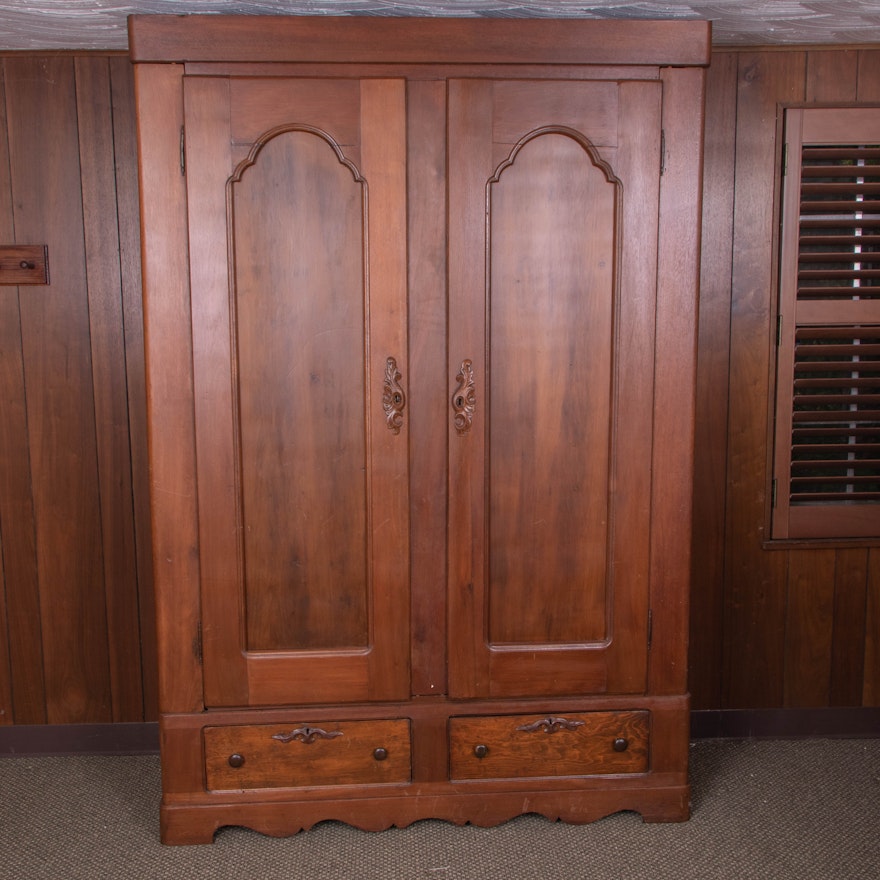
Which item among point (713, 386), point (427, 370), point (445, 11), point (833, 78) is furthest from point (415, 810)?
point (833, 78)

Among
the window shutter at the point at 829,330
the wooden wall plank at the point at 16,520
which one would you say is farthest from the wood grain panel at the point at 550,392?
the wooden wall plank at the point at 16,520

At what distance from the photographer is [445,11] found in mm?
2139

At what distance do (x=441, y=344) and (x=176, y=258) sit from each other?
25.9 inches

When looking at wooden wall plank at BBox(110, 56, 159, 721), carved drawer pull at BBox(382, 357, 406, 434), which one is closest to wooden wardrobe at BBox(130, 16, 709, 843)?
carved drawer pull at BBox(382, 357, 406, 434)

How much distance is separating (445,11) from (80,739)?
2.41 meters

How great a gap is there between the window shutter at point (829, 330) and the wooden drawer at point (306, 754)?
4.52 feet

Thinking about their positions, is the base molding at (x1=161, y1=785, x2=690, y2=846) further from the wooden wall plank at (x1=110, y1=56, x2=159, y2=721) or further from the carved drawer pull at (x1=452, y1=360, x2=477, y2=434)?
the carved drawer pull at (x1=452, y1=360, x2=477, y2=434)

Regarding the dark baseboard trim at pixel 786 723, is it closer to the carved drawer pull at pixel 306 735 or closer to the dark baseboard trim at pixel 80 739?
the carved drawer pull at pixel 306 735

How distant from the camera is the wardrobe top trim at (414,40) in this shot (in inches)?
74.2

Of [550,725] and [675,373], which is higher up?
[675,373]

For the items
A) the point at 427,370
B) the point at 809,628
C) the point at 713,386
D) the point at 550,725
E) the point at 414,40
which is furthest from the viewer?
the point at 809,628

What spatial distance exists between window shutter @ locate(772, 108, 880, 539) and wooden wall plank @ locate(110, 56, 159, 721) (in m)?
1.93

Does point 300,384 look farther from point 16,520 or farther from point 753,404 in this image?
point 753,404

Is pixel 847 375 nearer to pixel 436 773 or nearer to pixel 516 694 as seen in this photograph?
pixel 516 694
